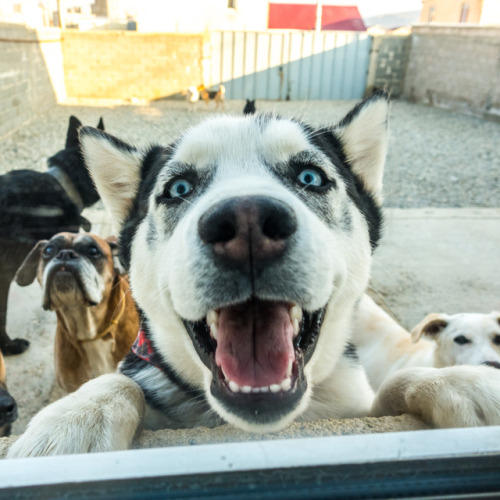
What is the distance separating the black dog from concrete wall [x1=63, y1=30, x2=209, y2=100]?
7776 mm

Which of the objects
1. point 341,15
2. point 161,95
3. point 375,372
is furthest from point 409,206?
point 341,15

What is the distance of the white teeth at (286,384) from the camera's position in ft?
4.25

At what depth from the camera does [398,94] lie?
13.7 metres

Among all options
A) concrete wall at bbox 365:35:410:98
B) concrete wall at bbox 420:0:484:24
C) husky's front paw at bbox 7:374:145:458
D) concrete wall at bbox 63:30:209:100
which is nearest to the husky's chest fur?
husky's front paw at bbox 7:374:145:458

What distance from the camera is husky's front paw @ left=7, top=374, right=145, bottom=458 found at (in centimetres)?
118

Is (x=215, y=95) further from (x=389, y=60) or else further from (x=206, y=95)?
(x=389, y=60)

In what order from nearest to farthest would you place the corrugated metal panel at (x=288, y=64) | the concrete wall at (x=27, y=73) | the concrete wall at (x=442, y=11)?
the concrete wall at (x=27, y=73) → the corrugated metal panel at (x=288, y=64) → the concrete wall at (x=442, y=11)

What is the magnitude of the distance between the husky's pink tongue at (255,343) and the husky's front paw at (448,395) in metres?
0.41

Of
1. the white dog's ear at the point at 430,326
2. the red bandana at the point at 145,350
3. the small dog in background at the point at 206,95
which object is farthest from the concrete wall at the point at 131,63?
the red bandana at the point at 145,350

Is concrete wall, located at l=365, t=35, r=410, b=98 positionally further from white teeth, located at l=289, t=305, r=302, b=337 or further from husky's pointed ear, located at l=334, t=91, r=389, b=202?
white teeth, located at l=289, t=305, r=302, b=337

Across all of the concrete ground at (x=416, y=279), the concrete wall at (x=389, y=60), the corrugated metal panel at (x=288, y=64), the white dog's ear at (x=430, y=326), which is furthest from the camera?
the concrete wall at (x=389, y=60)

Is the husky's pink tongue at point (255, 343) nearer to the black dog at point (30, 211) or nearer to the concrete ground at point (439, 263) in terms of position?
the black dog at point (30, 211)

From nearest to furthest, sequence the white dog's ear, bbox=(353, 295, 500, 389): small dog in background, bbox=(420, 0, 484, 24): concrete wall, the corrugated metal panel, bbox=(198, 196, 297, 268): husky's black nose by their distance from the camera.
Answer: bbox=(198, 196, 297, 268): husky's black nose → bbox=(353, 295, 500, 389): small dog in background → the white dog's ear → the corrugated metal panel → bbox=(420, 0, 484, 24): concrete wall

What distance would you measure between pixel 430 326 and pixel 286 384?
6.20 feet
